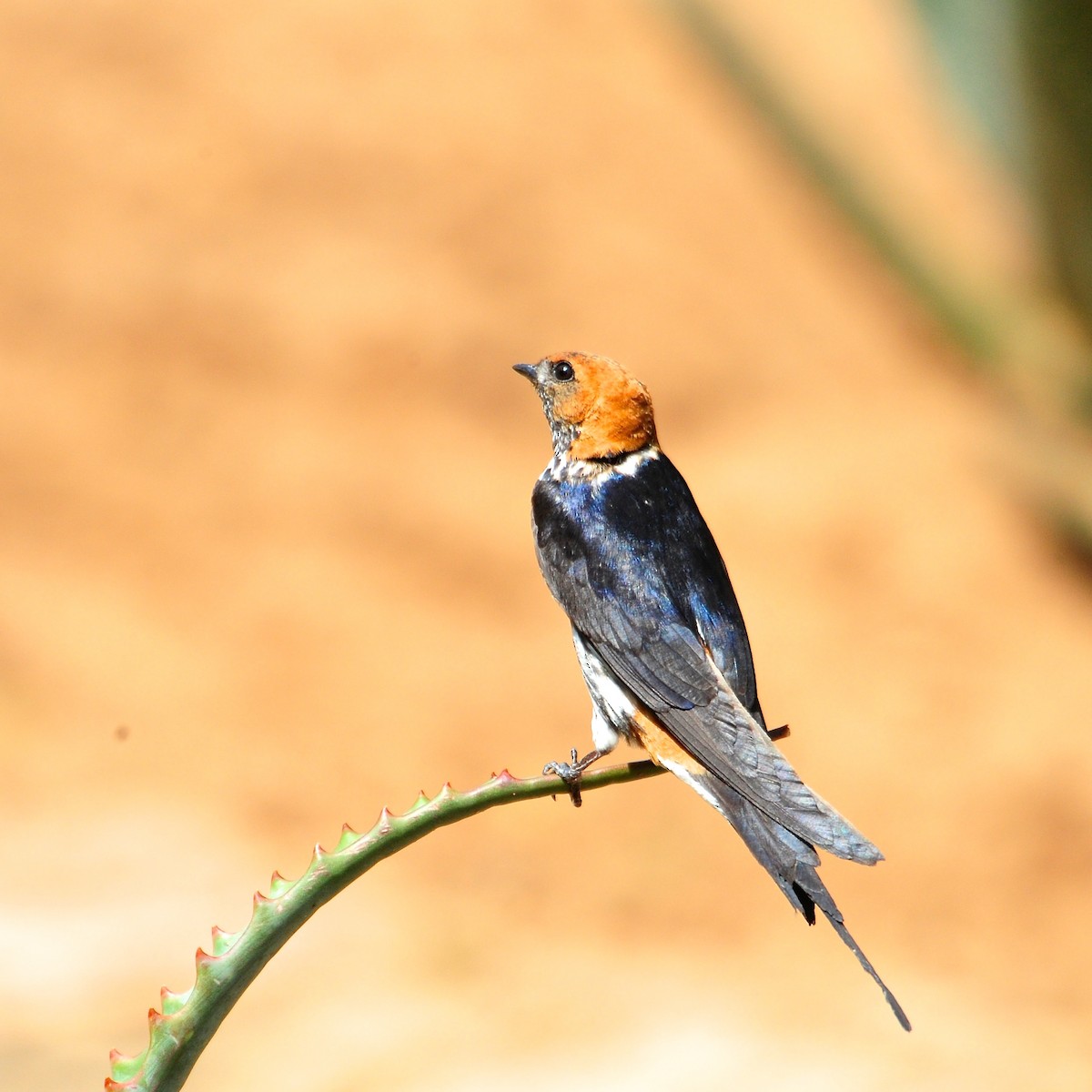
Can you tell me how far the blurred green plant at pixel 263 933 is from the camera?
229 cm

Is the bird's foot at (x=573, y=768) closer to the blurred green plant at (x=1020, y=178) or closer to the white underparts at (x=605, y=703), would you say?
the white underparts at (x=605, y=703)

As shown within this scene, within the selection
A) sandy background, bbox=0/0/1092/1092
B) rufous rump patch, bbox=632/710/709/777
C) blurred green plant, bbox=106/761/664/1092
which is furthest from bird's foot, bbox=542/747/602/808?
sandy background, bbox=0/0/1092/1092

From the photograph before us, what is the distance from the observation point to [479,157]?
44.2 ft

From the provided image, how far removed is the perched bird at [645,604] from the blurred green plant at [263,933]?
915 mm

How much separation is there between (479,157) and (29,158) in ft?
12.5

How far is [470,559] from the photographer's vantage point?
12031 mm

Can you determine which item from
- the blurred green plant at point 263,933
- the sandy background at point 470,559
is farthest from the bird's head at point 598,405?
the sandy background at point 470,559

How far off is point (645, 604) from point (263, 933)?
5.77 feet

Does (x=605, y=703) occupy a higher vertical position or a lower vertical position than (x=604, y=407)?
lower

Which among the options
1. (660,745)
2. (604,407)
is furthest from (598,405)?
(660,745)

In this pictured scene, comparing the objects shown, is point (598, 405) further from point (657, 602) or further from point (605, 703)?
point (605, 703)

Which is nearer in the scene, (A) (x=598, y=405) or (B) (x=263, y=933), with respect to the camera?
(B) (x=263, y=933)

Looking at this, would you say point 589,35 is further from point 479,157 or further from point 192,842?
point 192,842

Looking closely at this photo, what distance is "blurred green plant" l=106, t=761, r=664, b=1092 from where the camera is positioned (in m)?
2.29
